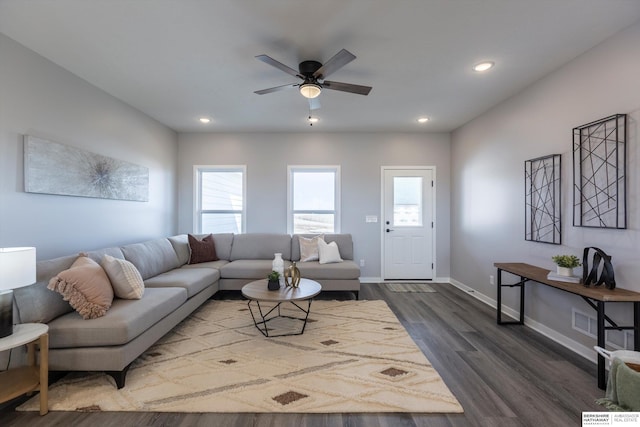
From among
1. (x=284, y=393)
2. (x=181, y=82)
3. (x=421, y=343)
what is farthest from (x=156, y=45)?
(x=421, y=343)

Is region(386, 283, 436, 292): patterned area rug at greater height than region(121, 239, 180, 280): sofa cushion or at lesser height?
lesser

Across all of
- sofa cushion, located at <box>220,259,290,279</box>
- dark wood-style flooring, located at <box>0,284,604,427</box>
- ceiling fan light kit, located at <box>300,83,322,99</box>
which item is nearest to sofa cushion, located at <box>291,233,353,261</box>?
sofa cushion, located at <box>220,259,290,279</box>

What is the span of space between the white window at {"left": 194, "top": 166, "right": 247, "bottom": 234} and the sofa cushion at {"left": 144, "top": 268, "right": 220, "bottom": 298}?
140 centimetres

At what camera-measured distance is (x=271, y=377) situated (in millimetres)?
2129

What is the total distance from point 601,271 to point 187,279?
409cm

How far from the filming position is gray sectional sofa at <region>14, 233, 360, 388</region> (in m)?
1.96

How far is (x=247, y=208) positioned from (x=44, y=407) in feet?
11.9

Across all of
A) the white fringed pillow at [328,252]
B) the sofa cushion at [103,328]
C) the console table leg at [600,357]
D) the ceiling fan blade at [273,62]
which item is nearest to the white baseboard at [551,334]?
the console table leg at [600,357]

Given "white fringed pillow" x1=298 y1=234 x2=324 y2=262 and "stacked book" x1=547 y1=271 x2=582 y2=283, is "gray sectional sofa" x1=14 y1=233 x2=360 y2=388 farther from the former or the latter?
"stacked book" x1=547 y1=271 x2=582 y2=283

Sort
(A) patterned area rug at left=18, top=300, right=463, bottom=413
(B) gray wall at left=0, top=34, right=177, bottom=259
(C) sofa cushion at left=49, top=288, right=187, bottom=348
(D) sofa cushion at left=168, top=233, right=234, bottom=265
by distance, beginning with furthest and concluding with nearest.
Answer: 1. (D) sofa cushion at left=168, top=233, right=234, bottom=265
2. (B) gray wall at left=0, top=34, right=177, bottom=259
3. (C) sofa cushion at left=49, top=288, right=187, bottom=348
4. (A) patterned area rug at left=18, top=300, right=463, bottom=413

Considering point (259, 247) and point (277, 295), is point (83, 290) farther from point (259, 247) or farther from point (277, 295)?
point (259, 247)

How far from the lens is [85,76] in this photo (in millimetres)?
2969

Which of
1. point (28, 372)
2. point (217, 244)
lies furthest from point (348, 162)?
Result: point (28, 372)

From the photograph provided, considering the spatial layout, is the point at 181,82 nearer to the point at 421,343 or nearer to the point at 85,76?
the point at 85,76
